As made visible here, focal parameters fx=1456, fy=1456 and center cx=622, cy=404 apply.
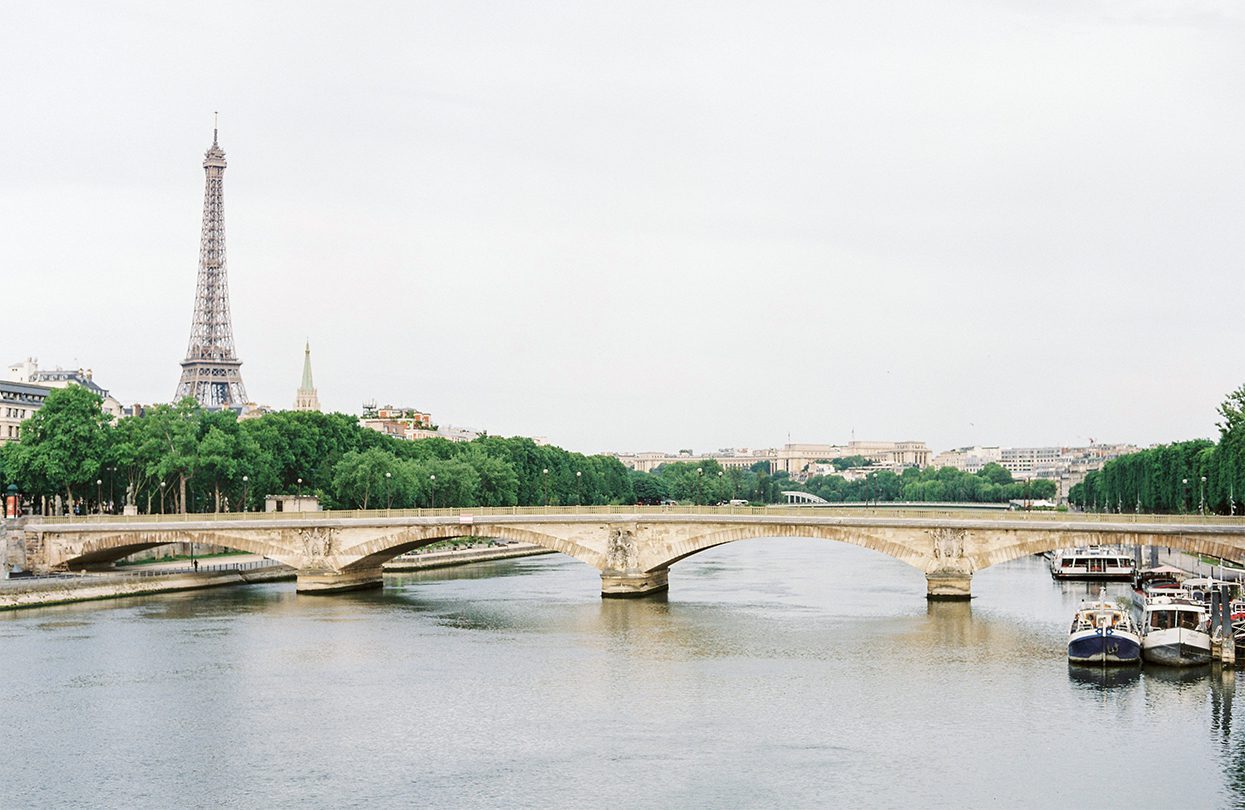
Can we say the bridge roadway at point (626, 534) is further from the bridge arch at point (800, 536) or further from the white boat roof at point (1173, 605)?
the white boat roof at point (1173, 605)

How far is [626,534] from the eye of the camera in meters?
72.8

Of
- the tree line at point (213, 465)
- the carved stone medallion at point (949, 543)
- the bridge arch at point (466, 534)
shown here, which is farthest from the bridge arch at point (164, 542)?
the carved stone medallion at point (949, 543)

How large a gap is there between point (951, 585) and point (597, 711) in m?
29.4

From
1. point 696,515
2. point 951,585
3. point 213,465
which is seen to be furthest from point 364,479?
point 951,585

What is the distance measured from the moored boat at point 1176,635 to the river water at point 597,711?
1702mm

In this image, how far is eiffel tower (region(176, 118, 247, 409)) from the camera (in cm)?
15975

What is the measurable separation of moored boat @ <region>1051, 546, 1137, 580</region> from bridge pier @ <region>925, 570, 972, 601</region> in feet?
66.7

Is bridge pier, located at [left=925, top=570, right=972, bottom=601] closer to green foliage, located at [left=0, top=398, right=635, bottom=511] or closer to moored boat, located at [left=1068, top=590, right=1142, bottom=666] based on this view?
moored boat, located at [left=1068, top=590, right=1142, bottom=666]

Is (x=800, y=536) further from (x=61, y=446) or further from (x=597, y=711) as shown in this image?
(x=61, y=446)

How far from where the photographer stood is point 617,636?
190 feet

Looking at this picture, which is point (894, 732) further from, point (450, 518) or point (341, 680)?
point (450, 518)

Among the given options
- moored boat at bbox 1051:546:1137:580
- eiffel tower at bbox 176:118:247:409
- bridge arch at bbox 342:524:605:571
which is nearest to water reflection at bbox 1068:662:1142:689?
bridge arch at bbox 342:524:605:571

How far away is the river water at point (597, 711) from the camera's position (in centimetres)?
3391

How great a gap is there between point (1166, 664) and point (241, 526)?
48010 mm
